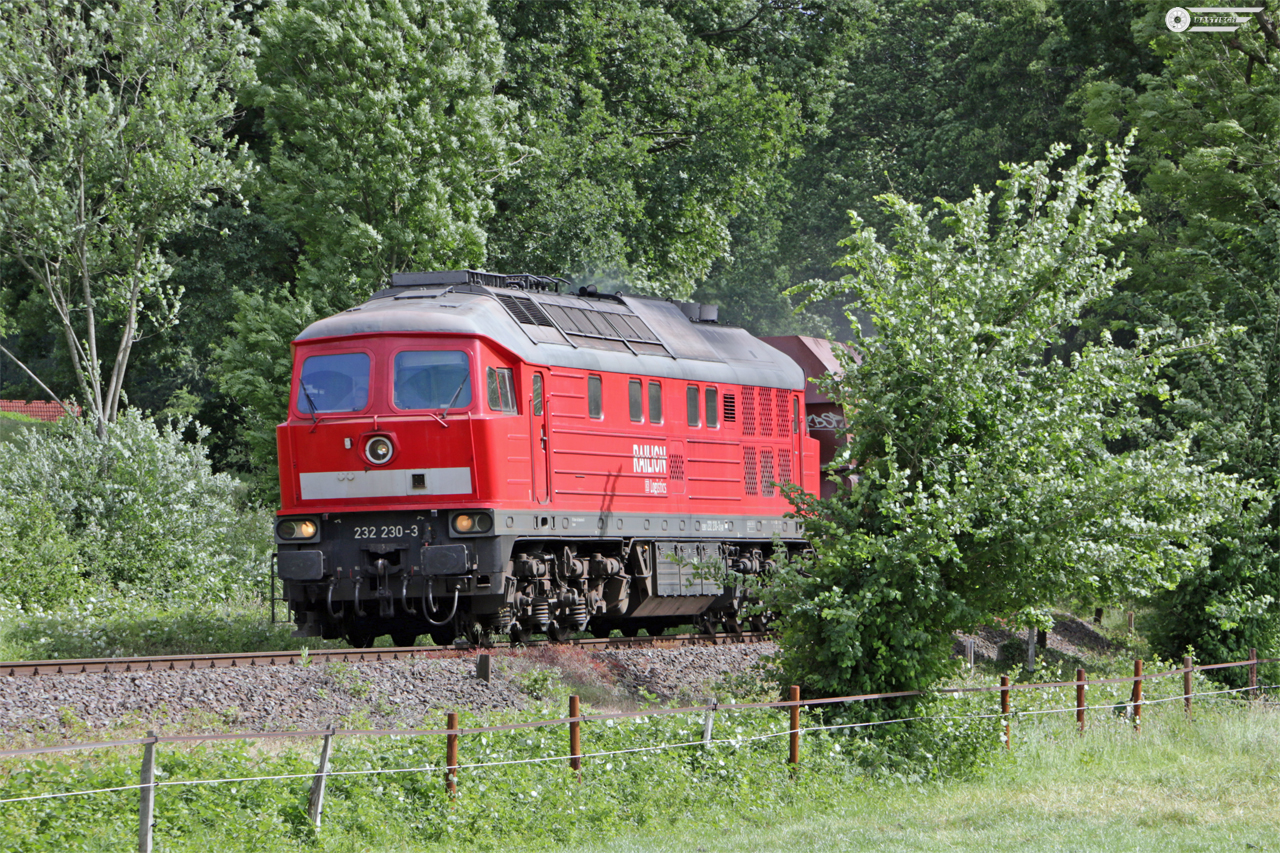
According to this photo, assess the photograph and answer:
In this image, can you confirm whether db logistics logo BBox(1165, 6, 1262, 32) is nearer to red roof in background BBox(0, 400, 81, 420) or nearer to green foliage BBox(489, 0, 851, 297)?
green foliage BBox(489, 0, 851, 297)

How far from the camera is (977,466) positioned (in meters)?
13.0

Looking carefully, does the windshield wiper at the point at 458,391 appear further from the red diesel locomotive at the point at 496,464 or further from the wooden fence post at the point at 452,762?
the wooden fence post at the point at 452,762

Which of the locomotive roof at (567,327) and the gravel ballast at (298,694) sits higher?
the locomotive roof at (567,327)

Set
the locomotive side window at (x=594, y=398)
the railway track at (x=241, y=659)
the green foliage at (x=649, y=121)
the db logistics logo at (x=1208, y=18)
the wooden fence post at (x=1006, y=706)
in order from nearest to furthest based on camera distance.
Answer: the wooden fence post at (x=1006, y=706), the railway track at (x=241, y=659), the locomotive side window at (x=594, y=398), the db logistics logo at (x=1208, y=18), the green foliage at (x=649, y=121)

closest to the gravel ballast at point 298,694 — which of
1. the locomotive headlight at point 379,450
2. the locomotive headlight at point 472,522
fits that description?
the locomotive headlight at point 472,522

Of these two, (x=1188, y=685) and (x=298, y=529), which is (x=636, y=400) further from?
(x=1188, y=685)

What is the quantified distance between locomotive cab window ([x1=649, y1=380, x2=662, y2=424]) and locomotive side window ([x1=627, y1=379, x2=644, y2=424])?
21 centimetres

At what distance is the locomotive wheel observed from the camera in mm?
19109

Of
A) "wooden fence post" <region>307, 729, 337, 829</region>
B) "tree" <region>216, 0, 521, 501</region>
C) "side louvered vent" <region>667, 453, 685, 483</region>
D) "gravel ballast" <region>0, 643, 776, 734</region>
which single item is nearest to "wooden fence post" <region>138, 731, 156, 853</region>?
"wooden fence post" <region>307, 729, 337, 829</region>

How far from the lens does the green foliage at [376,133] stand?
24.3m

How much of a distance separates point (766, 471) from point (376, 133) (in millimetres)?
8909

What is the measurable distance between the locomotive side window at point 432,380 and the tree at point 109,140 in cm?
936

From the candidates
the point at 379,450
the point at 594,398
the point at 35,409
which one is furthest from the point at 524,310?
the point at 35,409

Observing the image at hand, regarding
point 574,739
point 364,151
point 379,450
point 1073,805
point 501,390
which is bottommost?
point 1073,805
